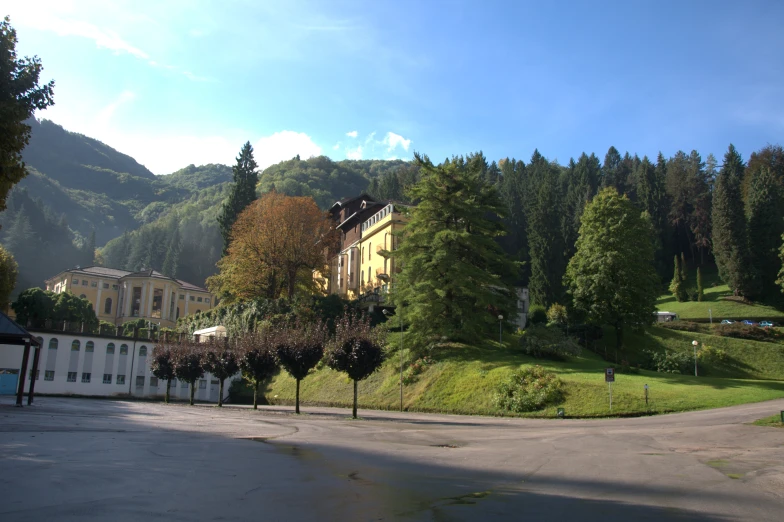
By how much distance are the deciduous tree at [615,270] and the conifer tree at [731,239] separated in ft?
105

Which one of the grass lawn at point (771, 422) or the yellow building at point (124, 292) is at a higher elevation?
the yellow building at point (124, 292)

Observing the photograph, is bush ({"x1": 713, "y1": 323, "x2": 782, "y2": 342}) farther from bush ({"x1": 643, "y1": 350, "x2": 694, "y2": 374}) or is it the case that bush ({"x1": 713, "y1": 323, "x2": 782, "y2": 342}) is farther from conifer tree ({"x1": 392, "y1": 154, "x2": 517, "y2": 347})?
conifer tree ({"x1": 392, "y1": 154, "x2": 517, "y2": 347})

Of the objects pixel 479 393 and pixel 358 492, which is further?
pixel 479 393

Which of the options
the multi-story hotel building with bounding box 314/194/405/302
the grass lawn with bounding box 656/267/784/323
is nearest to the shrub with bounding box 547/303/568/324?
the multi-story hotel building with bounding box 314/194/405/302

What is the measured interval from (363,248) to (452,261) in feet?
99.3

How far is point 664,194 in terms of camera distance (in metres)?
109

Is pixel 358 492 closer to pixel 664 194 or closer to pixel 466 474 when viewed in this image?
pixel 466 474

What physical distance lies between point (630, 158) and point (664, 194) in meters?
47.0

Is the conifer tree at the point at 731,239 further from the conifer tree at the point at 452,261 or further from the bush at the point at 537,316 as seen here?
the conifer tree at the point at 452,261

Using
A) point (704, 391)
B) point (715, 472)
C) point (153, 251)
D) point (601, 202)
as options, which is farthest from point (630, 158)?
point (715, 472)

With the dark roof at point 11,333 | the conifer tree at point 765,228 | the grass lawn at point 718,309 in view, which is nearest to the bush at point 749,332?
the grass lawn at point 718,309

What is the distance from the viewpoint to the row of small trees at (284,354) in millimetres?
31891

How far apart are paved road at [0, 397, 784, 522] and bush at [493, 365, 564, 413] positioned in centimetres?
1397

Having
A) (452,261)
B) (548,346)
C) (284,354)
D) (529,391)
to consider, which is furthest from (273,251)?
(529,391)
